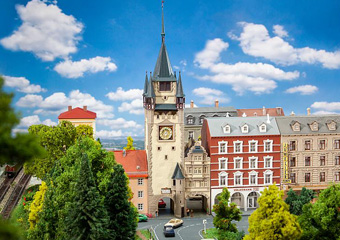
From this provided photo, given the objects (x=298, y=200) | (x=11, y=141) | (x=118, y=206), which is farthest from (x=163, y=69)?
(x=11, y=141)

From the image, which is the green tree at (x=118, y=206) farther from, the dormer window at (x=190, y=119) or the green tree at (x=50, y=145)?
the dormer window at (x=190, y=119)

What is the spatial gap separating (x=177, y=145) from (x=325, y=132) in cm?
2624

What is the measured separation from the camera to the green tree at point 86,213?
2955 cm

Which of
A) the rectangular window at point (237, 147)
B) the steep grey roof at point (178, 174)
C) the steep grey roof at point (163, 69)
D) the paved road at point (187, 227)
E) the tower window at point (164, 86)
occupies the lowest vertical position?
the paved road at point (187, 227)

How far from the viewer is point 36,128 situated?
63.5 metres

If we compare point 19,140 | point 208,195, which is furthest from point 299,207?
point 19,140

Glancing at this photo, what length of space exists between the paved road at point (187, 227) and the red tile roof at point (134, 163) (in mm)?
7784

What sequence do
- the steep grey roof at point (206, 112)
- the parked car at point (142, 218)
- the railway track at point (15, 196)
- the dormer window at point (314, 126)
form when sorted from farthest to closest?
1. the steep grey roof at point (206, 112)
2. the dormer window at point (314, 126)
3. the parked car at point (142, 218)
4. the railway track at point (15, 196)

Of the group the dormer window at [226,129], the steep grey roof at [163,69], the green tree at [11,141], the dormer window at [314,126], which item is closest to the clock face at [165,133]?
the steep grey roof at [163,69]

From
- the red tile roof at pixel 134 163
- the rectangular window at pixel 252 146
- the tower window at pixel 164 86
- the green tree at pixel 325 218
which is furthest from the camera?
the rectangular window at pixel 252 146

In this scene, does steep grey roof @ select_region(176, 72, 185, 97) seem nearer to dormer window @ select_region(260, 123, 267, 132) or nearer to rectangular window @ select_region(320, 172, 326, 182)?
dormer window @ select_region(260, 123, 267, 132)

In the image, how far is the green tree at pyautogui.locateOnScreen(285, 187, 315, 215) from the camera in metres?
53.2

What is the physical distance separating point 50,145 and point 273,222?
1588 inches

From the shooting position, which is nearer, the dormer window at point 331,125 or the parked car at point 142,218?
the parked car at point 142,218
